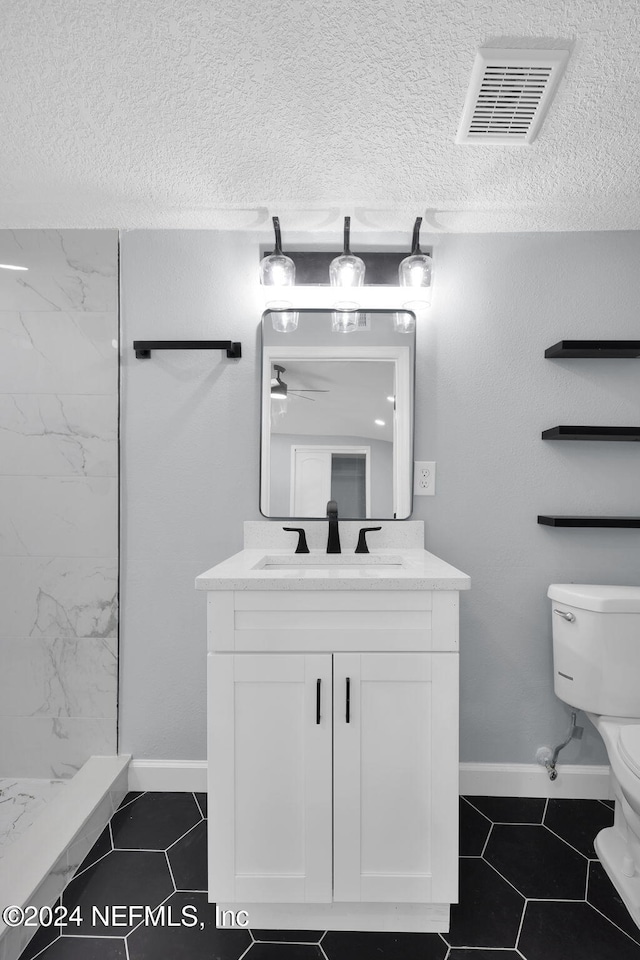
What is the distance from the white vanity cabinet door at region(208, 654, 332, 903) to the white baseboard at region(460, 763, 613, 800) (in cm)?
83

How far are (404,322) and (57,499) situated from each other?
4.65 ft

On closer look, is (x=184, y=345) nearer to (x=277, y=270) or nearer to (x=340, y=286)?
(x=277, y=270)

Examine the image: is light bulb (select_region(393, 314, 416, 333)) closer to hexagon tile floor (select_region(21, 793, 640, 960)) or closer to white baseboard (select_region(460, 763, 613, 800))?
white baseboard (select_region(460, 763, 613, 800))

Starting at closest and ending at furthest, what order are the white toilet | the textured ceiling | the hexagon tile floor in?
the textured ceiling
the hexagon tile floor
the white toilet

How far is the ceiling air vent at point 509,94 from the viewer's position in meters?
1.15

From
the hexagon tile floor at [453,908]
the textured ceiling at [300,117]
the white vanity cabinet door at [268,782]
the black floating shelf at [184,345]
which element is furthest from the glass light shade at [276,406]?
the hexagon tile floor at [453,908]

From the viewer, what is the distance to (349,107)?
4.37 feet

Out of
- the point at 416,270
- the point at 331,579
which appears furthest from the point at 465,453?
the point at 331,579

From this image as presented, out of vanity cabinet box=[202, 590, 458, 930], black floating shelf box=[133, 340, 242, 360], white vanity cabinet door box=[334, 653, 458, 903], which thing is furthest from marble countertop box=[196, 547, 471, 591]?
black floating shelf box=[133, 340, 242, 360]

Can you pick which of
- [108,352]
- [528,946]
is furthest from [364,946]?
[108,352]

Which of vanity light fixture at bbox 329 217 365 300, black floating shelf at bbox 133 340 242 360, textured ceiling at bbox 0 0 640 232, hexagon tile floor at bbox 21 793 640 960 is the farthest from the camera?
black floating shelf at bbox 133 340 242 360

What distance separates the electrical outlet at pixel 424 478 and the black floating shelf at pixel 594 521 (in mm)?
426

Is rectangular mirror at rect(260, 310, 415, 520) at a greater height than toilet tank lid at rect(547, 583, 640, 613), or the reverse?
rectangular mirror at rect(260, 310, 415, 520)

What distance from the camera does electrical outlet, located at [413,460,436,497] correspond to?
1.95m
